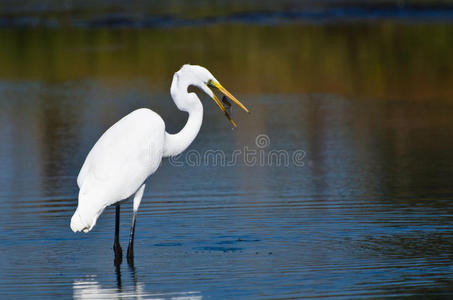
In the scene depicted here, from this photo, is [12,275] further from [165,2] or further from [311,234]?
[165,2]

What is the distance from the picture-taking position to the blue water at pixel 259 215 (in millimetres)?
8570

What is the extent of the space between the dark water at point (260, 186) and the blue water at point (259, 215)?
0.08ft

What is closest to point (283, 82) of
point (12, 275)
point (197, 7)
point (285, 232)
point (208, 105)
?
point (208, 105)

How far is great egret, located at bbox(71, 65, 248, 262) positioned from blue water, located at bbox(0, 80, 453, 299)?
1.96 ft

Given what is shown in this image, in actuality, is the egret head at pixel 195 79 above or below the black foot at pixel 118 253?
above

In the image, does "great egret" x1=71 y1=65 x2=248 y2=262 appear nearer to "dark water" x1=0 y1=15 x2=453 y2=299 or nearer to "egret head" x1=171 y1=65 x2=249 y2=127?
"egret head" x1=171 y1=65 x2=249 y2=127

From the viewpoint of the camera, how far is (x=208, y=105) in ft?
68.9

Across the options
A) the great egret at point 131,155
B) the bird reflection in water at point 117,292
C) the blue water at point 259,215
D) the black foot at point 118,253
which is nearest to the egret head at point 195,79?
the great egret at point 131,155

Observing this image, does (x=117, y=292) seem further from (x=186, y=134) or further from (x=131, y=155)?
(x=186, y=134)

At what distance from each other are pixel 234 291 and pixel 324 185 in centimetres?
490

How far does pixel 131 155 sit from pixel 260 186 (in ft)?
11.5

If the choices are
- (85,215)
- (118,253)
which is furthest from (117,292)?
(118,253)

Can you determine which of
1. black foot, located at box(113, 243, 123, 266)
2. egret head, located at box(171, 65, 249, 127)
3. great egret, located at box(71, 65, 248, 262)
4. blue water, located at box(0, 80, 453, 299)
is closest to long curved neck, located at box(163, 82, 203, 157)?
great egret, located at box(71, 65, 248, 262)

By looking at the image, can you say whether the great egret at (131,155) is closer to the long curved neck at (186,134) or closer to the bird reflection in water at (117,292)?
the long curved neck at (186,134)
